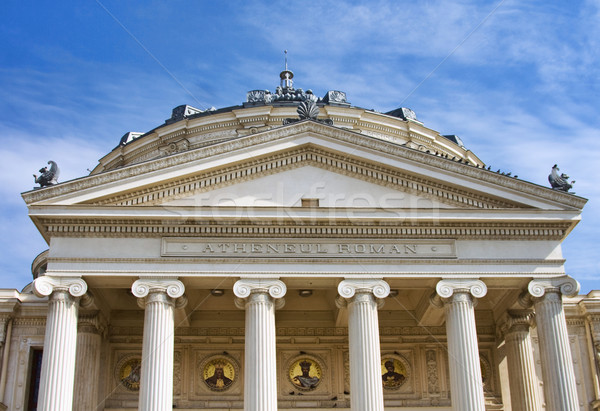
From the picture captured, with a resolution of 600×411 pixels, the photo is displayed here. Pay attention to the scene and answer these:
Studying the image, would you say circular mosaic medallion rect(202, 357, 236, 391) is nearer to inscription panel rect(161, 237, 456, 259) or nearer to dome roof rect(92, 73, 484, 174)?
inscription panel rect(161, 237, 456, 259)

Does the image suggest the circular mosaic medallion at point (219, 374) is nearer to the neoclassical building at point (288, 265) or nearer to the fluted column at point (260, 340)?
the neoclassical building at point (288, 265)

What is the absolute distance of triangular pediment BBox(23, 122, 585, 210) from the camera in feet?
80.9

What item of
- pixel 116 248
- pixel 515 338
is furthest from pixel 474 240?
pixel 116 248

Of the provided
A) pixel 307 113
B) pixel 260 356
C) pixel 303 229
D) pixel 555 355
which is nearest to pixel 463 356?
pixel 555 355

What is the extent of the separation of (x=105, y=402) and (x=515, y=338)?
13681 mm

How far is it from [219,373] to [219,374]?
35mm

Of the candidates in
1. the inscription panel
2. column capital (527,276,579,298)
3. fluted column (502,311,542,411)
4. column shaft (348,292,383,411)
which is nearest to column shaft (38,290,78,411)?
the inscription panel

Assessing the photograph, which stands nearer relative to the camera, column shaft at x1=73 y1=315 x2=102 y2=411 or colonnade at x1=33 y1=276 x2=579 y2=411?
colonnade at x1=33 y1=276 x2=579 y2=411

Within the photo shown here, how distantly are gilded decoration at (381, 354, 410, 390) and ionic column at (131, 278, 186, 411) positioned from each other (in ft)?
25.7

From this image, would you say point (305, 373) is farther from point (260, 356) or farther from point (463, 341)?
point (463, 341)

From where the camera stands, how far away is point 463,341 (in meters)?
23.7

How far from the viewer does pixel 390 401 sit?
90.3 ft

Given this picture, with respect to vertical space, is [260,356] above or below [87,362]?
below

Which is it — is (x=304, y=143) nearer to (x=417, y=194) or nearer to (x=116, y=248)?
(x=417, y=194)
